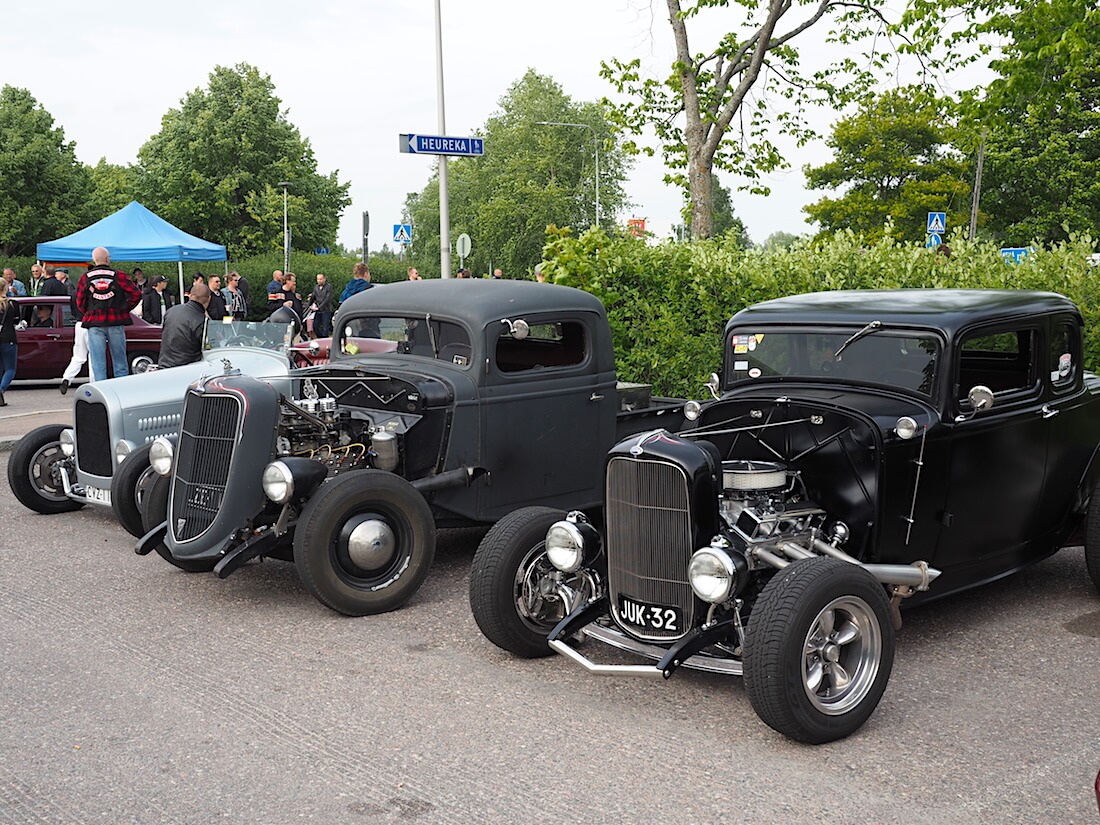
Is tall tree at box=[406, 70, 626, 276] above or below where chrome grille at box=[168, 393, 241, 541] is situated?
above

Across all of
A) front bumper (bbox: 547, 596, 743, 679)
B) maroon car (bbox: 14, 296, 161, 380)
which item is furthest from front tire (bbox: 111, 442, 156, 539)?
maroon car (bbox: 14, 296, 161, 380)

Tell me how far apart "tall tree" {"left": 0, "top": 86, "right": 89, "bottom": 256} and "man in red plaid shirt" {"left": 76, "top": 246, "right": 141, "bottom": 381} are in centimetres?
4004

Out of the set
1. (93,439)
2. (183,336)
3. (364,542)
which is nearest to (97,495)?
(93,439)

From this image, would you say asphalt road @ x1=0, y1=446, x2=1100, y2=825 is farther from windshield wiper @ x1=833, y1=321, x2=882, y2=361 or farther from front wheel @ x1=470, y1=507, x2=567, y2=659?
windshield wiper @ x1=833, y1=321, x2=882, y2=361

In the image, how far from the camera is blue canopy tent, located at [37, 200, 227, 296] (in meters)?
22.3

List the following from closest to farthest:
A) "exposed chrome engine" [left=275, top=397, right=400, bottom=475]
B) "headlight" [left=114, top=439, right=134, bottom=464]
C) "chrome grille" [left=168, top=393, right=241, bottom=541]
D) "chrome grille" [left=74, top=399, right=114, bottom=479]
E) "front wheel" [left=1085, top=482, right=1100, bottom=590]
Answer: "front wheel" [left=1085, top=482, right=1100, bottom=590], "chrome grille" [left=168, top=393, right=241, bottom=541], "exposed chrome engine" [left=275, top=397, right=400, bottom=475], "headlight" [left=114, top=439, right=134, bottom=464], "chrome grille" [left=74, top=399, right=114, bottom=479]

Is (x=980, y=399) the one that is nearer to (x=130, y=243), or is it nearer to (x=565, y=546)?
(x=565, y=546)

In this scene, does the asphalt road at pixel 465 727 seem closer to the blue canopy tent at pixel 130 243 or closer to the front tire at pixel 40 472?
the front tire at pixel 40 472

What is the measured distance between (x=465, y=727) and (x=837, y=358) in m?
2.68

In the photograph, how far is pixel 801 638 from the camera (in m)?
4.22

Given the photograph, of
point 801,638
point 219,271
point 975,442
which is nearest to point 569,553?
point 801,638

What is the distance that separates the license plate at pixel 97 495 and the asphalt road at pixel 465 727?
1.80 metres

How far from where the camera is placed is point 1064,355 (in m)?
6.13

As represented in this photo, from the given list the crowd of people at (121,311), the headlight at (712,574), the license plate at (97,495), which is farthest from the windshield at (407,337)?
the headlight at (712,574)
